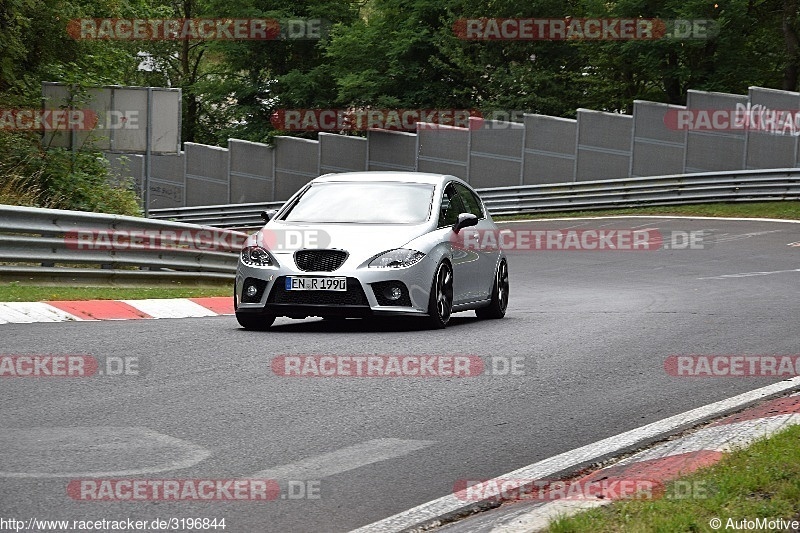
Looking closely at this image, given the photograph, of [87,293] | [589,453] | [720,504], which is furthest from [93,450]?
[87,293]

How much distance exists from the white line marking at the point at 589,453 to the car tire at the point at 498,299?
5.51m

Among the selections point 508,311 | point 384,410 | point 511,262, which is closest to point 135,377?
point 384,410

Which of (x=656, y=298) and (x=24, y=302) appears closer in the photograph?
(x=24, y=302)

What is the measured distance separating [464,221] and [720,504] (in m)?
8.27

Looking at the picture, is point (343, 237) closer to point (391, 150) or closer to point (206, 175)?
point (391, 150)

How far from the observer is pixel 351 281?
1212 centimetres

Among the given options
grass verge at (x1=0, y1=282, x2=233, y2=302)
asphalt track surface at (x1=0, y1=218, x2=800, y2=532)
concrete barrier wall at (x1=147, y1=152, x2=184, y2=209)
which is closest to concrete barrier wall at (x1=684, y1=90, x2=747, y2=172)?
concrete barrier wall at (x1=147, y1=152, x2=184, y2=209)

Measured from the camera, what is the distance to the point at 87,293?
15641mm

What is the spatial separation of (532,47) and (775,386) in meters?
45.7

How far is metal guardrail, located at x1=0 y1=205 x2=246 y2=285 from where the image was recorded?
1596 cm

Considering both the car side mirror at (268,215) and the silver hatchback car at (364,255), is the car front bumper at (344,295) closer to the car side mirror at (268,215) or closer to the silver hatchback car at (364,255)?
the silver hatchback car at (364,255)

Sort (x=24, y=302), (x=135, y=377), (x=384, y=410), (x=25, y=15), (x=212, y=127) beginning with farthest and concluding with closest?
(x=212, y=127), (x=25, y=15), (x=24, y=302), (x=135, y=377), (x=384, y=410)

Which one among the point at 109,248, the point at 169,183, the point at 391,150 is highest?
the point at 391,150

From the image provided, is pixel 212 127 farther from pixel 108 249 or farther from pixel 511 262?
pixel 108 249
